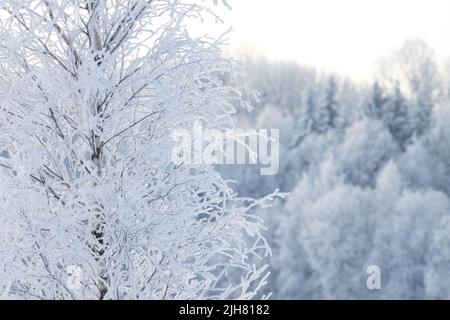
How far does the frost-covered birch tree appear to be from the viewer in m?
4.37

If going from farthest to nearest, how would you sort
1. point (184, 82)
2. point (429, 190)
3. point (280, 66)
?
point (280, 66) → point (429, 190) → point (184, 82)

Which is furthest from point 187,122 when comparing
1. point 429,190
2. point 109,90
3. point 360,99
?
point 360,99

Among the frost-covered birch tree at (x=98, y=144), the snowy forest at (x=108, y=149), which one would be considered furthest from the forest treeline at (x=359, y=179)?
the frost-covered birch tree at (x=98, y=144)

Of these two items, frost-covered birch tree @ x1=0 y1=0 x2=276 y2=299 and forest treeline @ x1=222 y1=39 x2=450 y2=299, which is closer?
frost-covered birch tree @ x1=0 y1=0 x2=276 y2=299

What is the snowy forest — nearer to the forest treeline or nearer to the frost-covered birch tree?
the frost-covered birch tree

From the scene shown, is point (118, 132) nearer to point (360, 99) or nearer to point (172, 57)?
point (172, 57)

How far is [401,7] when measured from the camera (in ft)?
196

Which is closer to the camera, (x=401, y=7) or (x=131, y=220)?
(x=131, y=220)

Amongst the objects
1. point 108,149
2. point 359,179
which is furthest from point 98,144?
point 359,179

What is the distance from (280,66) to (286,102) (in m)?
3.04

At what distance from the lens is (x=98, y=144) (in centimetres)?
461

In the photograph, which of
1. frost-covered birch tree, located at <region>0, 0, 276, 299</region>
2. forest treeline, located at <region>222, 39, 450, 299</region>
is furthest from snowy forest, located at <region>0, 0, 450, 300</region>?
forest treeline, located at <region>222, 39, 450, 299</region>

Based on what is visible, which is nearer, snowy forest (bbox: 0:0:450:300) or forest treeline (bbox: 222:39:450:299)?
snowy forest (bbox: 0:0:450:300)

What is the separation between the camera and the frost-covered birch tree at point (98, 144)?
4.37 metres
